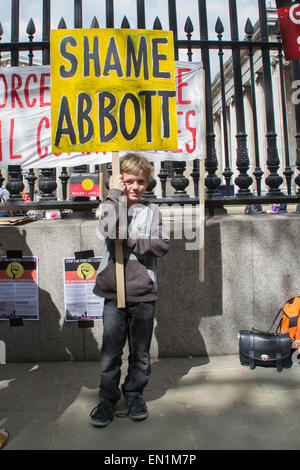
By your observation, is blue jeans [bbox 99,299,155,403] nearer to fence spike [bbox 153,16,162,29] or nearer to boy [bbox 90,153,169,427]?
boy [bbox 90,153,169,427]

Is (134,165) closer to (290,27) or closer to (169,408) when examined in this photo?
(169,408)

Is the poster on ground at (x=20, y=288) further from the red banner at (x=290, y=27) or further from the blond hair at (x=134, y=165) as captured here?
the red banner at (x=290, y=27)

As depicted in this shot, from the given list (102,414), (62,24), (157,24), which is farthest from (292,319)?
(62,24)

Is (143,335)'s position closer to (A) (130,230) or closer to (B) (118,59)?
(A) (130,230)

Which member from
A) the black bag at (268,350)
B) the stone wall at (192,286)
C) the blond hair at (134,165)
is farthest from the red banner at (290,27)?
the black bag at (268,350)

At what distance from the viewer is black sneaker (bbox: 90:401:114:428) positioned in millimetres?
2772

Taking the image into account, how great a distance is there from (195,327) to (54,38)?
2.90 metres

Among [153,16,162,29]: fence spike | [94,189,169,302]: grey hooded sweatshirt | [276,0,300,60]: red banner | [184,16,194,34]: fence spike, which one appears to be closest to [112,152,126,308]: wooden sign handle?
[94,189,169,302]: grey hooded sweatshirt

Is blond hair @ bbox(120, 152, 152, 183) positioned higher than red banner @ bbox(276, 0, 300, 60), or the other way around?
red banner @ bbox(276, 0, 300, 60)

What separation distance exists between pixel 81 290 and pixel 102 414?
139 cm

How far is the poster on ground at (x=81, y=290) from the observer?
3.94 m

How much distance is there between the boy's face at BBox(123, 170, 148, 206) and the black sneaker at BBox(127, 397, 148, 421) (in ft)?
4.87

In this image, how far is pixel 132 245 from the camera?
9.71 feet

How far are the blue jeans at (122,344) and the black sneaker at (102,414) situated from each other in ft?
0.18
